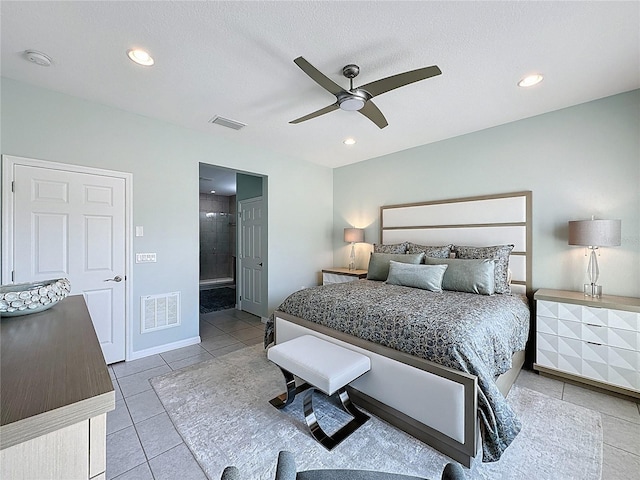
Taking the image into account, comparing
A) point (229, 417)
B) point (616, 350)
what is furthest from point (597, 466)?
point (229, 417)

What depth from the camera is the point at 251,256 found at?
5051 millimetres

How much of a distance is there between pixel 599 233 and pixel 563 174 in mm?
838

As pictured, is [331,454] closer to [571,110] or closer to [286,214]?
[286,214]

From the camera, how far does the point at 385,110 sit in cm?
303

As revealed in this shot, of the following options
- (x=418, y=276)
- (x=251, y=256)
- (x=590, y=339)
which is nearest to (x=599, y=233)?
(x=590, y=339)

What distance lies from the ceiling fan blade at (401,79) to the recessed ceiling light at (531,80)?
124 centimetres

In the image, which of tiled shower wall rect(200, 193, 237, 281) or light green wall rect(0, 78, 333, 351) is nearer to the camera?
light green wall rect(0, 78, 333, 351)

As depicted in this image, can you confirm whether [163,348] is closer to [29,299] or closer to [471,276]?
[29,299]

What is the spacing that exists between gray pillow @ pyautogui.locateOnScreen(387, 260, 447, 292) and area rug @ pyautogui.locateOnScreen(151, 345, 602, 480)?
1.17m

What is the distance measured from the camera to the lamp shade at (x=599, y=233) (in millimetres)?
2523

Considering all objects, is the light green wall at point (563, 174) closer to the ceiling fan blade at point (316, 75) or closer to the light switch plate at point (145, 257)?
the ceiling fan blade at point (316, 75)

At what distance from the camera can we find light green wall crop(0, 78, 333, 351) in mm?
2645

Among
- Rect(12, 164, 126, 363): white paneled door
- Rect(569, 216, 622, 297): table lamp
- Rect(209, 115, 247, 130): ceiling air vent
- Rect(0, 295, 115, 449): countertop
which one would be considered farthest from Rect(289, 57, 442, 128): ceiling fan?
Rect(12, 164, 126, 363): white paneled door

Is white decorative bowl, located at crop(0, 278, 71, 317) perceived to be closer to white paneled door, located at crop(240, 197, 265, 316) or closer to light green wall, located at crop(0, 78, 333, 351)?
light green wall, located at crop(0, 78, 333, 351)
